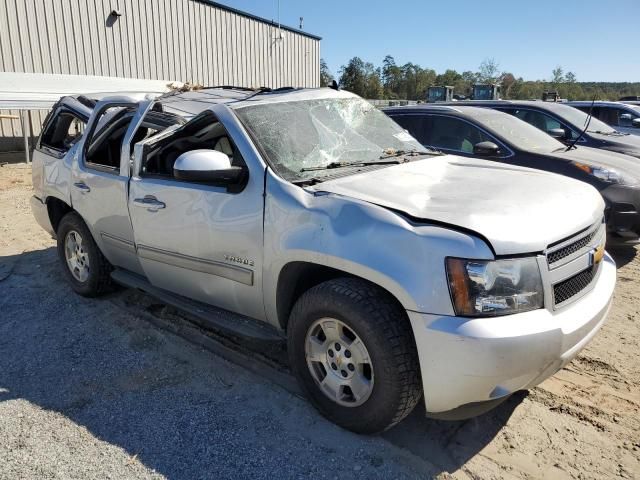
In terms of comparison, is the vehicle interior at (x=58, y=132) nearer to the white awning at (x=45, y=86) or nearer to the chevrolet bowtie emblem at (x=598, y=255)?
the chevrolet bowtie emblem at (x=598, y=255)

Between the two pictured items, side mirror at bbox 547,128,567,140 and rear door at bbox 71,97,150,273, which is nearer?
rear door at bbox 71,97,150,273

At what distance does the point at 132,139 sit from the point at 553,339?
3327mm

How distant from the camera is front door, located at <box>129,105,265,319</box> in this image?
3104 millimetres

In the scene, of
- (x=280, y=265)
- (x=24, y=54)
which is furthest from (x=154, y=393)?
(x=24, y=54)

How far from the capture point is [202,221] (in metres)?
3.33

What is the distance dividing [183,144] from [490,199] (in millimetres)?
2401

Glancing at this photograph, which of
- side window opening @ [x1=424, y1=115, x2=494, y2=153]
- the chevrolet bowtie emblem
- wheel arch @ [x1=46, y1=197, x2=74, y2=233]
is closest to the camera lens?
the chevrolet bowtie emblem

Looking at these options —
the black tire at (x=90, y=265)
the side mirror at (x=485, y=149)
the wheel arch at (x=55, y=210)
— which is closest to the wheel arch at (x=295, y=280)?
the black tire at (x=90, y=265)

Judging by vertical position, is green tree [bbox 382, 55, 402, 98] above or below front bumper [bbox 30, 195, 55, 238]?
above

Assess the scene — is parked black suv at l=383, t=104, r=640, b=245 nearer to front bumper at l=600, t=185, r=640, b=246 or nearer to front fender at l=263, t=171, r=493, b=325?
front bumper at l=600, t=185, r=640, b=246

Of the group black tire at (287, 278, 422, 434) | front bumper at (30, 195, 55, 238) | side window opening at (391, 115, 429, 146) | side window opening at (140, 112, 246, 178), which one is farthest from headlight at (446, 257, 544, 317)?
side window opening at (391, 115, 429, 146)

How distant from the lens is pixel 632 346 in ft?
12.6

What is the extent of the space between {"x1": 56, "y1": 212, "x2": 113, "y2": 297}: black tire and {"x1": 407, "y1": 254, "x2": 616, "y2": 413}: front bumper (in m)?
3.26

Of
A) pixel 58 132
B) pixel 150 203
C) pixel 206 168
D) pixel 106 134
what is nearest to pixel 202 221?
pixel 206 168
